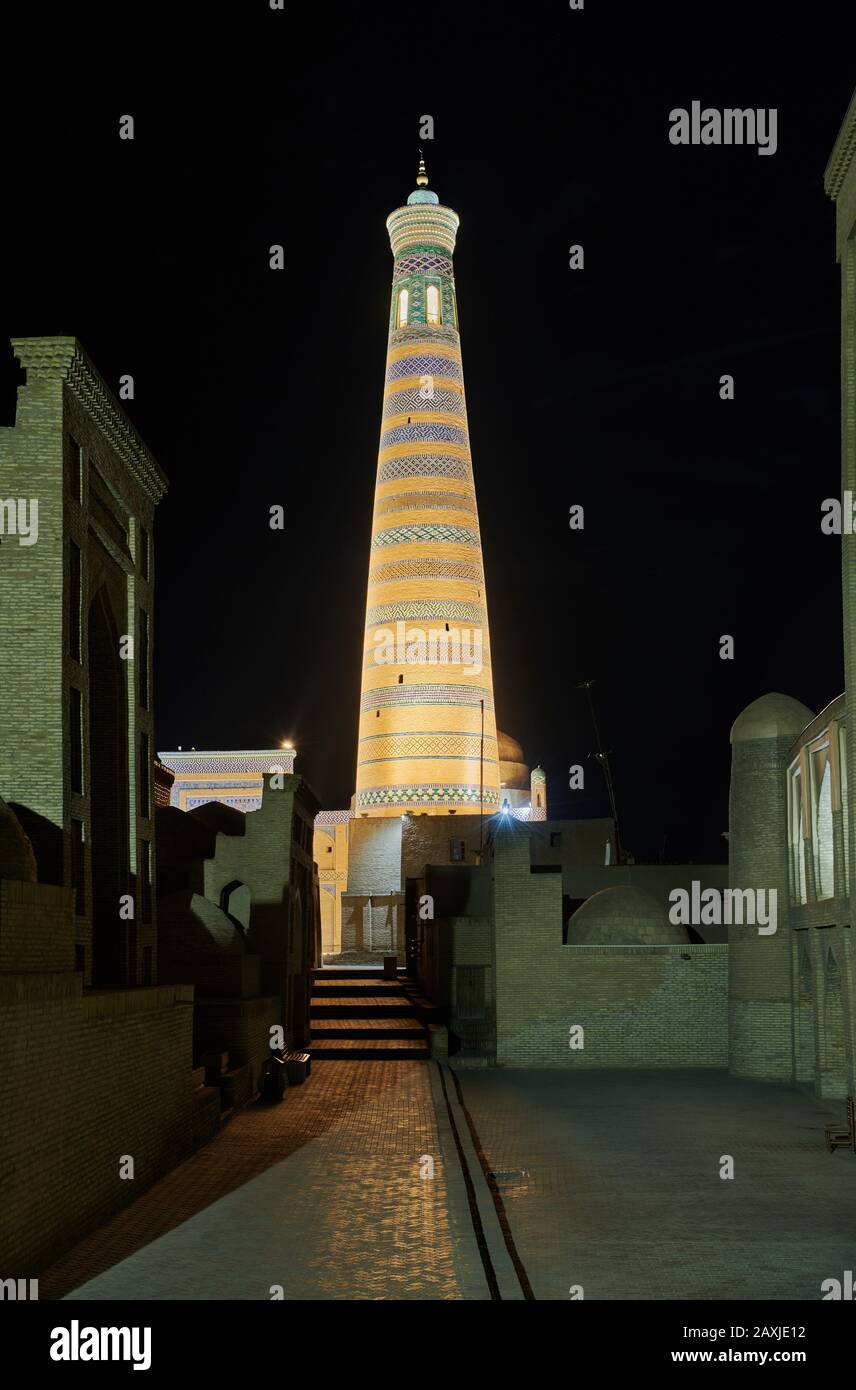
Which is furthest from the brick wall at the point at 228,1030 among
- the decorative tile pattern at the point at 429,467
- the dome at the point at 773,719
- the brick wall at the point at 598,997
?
the decorative tile pattern at the point at 429,467

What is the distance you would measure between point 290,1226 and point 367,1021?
14862mm

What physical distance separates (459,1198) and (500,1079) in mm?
8953

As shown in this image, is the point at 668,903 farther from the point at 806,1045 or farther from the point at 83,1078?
the point at 83,1078

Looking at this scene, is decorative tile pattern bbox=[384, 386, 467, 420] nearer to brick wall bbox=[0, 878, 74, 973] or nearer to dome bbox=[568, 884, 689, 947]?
dome bbox=[568, 884, 689, 947]

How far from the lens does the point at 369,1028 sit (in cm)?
2525

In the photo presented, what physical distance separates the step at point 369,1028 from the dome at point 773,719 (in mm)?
6938

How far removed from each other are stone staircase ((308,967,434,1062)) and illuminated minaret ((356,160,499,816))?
791 centimetres

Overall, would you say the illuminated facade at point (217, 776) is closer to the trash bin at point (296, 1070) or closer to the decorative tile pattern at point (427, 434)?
the decorative tile pattern at point (427, 434)

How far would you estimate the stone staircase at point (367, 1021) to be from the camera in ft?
A: 77.5

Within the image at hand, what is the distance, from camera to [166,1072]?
14.0m

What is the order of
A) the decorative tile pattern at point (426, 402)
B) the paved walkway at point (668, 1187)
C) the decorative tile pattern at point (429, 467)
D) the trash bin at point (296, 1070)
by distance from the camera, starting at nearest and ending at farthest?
the paved walkway at point (668, 1187)
the trash bin at point (296, 1070)
the decorative tile pattern at point (429, 467)
the decorative tile pattern at point (426, 402)

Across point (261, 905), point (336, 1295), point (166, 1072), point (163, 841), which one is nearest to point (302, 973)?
point (261, 905)

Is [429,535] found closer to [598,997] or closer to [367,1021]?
[367,1021]

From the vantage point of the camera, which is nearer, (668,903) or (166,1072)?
(166,1072)
